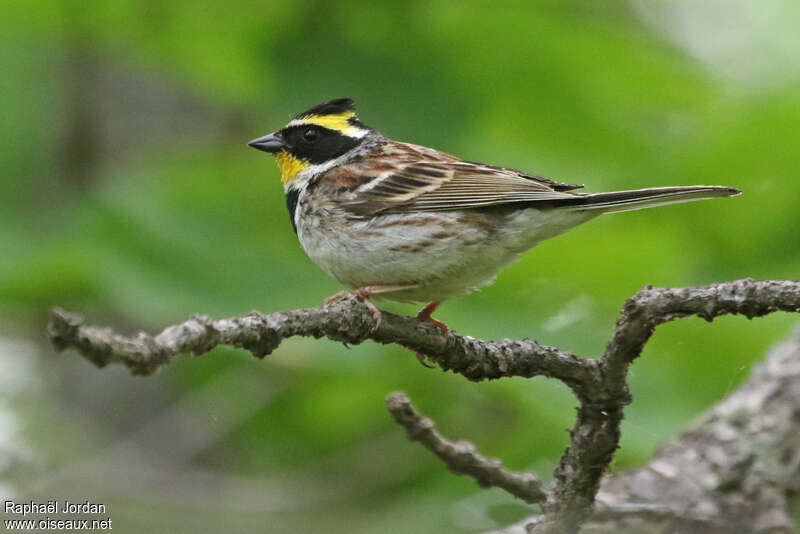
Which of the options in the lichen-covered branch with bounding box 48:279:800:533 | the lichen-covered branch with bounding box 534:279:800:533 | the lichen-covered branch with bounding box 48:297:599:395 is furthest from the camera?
the lichen-covered branch with bounding box 534:279:800:533

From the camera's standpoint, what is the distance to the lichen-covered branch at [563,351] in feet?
10.9

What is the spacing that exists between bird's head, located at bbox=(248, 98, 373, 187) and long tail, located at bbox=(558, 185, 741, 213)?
1.63m

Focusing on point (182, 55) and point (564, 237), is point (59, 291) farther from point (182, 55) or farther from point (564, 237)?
point (564, 237)

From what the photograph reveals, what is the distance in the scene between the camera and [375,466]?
22.9 ft

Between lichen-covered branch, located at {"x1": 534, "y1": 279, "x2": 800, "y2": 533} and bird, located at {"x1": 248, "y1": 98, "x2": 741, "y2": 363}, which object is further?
bird, located at {"x1": 248, "y1": 98, "x2": 741, "y2": 363}

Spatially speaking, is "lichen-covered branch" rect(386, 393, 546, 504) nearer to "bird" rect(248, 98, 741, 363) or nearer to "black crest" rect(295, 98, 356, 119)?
"bird" rect(248, 98, 741, 363)

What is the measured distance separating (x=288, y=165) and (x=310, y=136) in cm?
25

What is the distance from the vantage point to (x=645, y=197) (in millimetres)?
4770

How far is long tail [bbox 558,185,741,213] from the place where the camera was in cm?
450

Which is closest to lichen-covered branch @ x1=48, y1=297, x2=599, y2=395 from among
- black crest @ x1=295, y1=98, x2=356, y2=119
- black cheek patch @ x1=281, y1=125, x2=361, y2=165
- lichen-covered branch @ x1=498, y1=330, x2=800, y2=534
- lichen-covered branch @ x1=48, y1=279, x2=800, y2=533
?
lichen-covered branch @ x1=48, y1=279, x2=800, y2=533

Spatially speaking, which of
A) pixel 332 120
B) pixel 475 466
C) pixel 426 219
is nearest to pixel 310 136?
pixel 332 120

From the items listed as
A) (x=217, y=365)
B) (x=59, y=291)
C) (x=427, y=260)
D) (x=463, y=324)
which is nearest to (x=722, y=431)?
(x=463, y=324)

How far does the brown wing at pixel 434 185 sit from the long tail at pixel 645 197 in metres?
0.13

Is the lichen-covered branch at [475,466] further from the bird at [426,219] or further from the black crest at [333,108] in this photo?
the black crest at [333,108]
